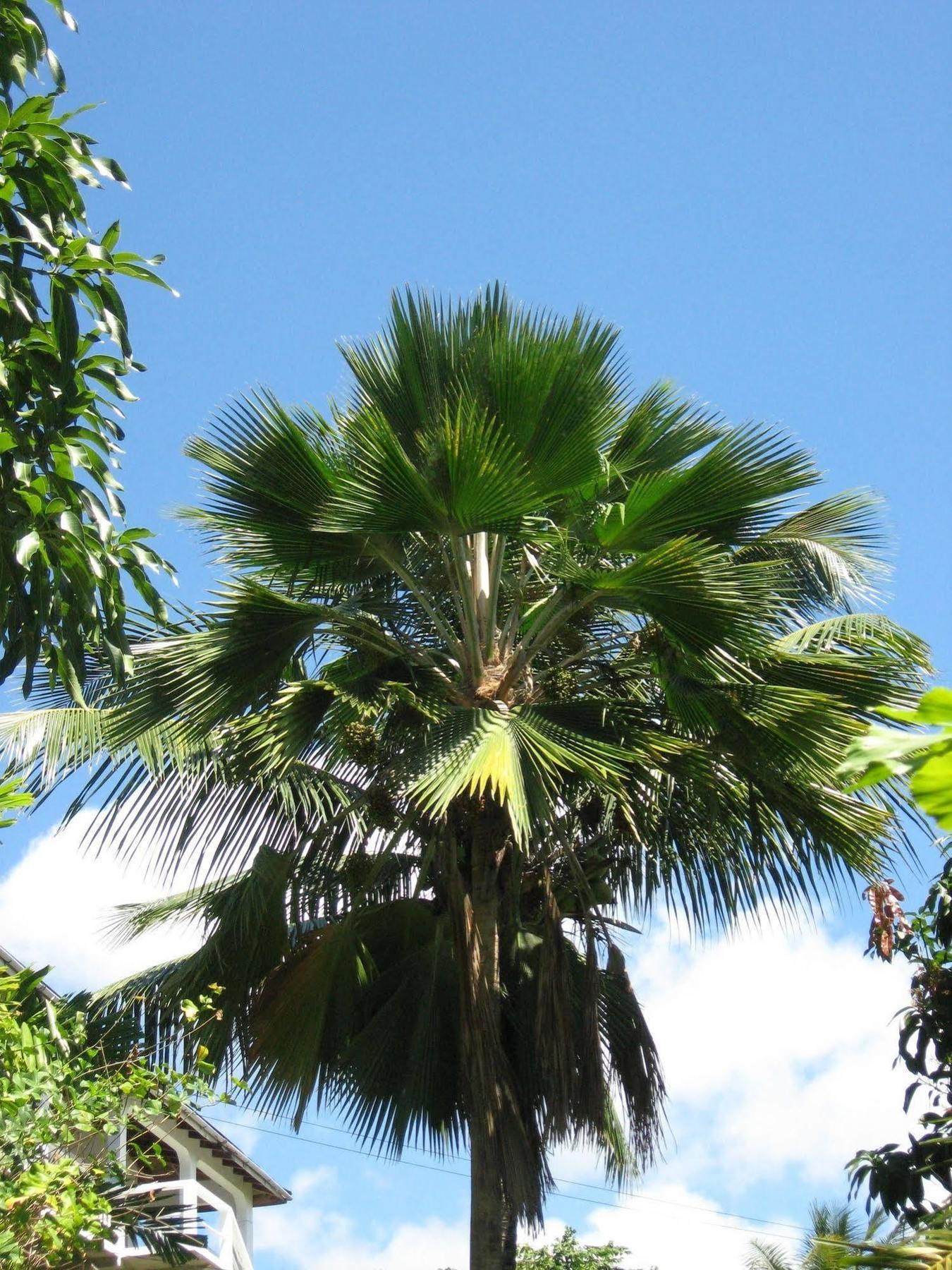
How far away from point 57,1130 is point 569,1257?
14926mm

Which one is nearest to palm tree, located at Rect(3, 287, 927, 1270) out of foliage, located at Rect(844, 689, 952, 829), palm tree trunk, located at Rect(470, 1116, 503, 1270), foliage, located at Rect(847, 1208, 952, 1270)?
palm tree trunk, located at Rect(470, 1116, 503, 1270)

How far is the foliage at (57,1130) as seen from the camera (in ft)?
15.1

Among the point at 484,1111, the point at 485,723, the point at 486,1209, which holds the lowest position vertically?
the point at 486,1209

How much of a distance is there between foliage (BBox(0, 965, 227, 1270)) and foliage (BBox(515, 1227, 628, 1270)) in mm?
13661

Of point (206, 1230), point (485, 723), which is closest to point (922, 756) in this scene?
point (485, 723)

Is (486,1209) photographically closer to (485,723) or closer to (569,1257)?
(485,723)

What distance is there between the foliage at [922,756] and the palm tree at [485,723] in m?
4.93

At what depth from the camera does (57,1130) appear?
16.1 ft

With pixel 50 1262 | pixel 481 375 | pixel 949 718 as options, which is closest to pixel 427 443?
pixel 481 375

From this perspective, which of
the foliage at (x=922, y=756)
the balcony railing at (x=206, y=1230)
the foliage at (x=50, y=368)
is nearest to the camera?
the foliage at (x=922, y=756)

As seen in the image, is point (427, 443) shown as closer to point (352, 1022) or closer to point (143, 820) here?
point (143, 820)

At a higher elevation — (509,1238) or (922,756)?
(509,1238)

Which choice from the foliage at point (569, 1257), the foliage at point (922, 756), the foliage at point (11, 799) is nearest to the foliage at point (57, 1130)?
the foliage at point (11, 799)

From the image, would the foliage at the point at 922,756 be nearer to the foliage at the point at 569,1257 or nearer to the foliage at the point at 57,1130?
the foliage at the point at 57,1130
